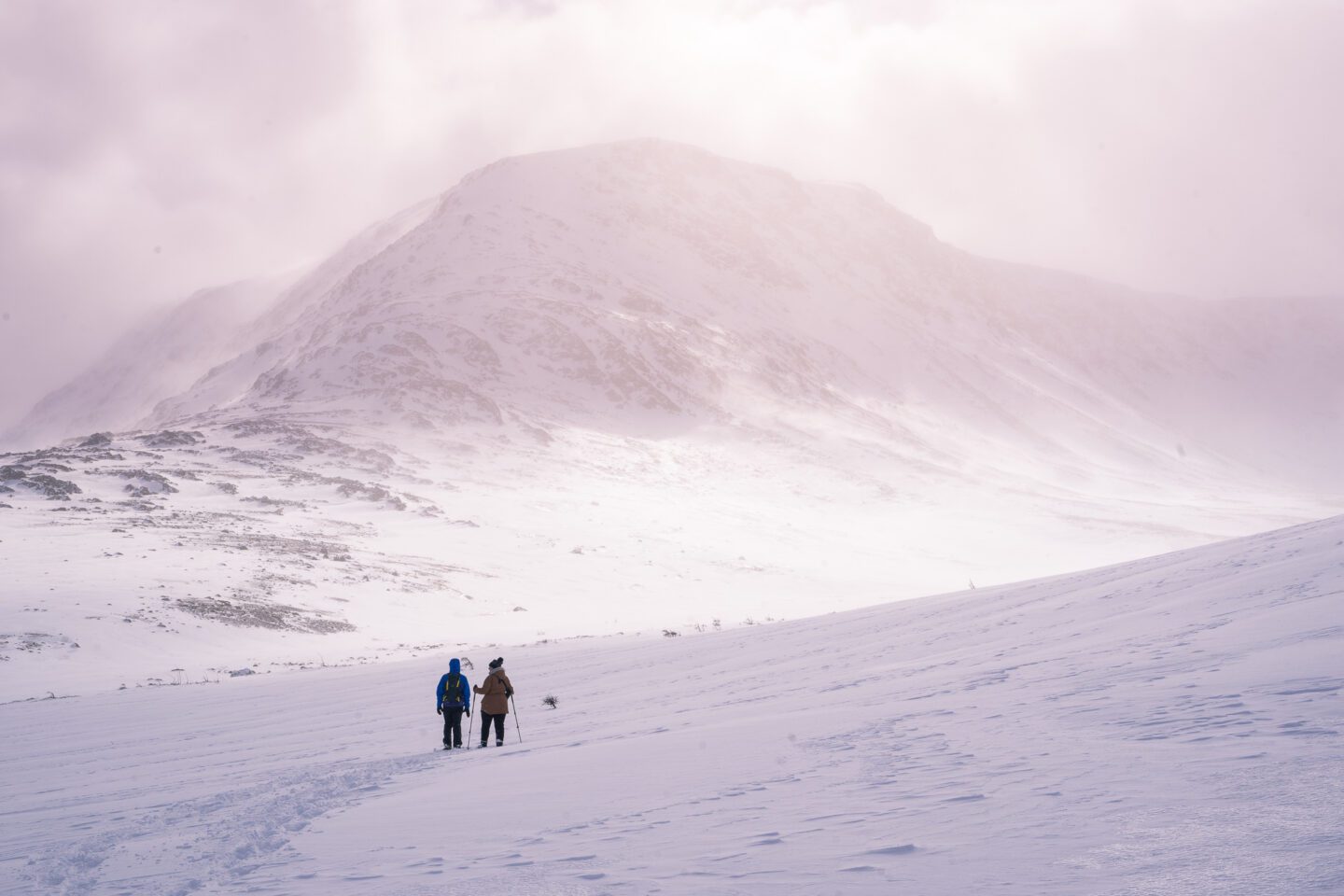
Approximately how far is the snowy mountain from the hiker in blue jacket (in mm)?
14985

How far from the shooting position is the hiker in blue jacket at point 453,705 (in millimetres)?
12774

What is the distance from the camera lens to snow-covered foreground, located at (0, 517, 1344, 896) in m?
5.03

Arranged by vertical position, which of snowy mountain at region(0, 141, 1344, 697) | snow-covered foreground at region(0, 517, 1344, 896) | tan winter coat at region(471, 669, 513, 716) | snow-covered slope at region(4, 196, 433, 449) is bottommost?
snow-covered foreground at region(0, 517, 1344, 896)

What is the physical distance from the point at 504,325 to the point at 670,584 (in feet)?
240

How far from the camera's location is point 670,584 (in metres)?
48.4

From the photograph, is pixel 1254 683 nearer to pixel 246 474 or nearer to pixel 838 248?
pixel 246 474

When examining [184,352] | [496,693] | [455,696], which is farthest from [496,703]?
[184,352]

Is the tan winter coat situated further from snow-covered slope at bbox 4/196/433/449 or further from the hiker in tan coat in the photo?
snow-covered slope at bbox 4/196/433/449

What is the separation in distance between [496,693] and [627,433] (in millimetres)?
84389

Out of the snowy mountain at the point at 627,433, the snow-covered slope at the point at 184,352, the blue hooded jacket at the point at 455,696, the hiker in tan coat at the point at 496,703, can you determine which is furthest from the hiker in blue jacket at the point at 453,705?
the snow-covered slope at the point at 184,352

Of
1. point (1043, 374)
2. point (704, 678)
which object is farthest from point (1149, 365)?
point (704, 678)

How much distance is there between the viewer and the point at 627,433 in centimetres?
9738

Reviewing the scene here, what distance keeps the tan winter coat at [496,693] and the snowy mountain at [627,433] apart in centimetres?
1532

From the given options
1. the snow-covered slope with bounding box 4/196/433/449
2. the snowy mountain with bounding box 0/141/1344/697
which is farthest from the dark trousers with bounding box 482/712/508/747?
the snow-covered slope with bounding box 4/196/433/449
